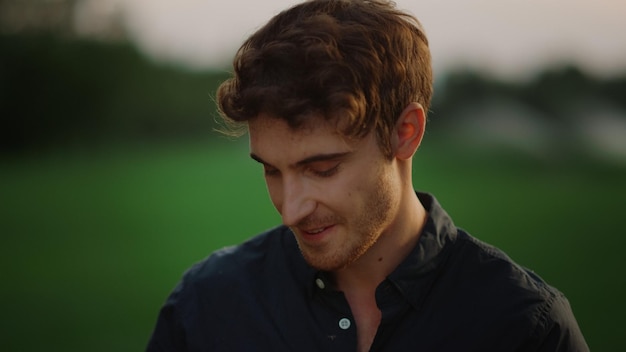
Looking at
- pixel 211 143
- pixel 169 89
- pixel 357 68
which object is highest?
pixel 357 68

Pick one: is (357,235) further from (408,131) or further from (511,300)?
(511,300)

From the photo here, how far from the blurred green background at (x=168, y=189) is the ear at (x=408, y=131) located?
29.9 inches

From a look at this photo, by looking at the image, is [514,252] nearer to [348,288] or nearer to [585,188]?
[585,188]

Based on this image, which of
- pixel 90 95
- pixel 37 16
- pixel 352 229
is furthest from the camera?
pixel 90 95

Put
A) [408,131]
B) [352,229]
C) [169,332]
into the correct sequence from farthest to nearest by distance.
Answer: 1. [169,332]
2. [408,131]
3. [352,229]

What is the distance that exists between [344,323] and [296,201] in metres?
0.41

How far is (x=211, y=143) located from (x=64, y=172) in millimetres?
6058

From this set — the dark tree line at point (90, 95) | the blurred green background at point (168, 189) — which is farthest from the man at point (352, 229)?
the dark tree line at point (90, 95)

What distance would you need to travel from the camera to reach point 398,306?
2174mm

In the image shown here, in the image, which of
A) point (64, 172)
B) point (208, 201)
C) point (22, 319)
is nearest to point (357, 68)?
point (22, 319)

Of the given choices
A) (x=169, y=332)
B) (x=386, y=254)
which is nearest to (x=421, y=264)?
(x=386, y=254)

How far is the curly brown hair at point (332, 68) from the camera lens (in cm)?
203

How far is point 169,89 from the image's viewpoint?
19.9 meters

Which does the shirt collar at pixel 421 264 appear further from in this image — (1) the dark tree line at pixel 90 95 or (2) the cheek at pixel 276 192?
(1) the dark tree line at pixel 90 95
